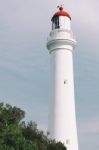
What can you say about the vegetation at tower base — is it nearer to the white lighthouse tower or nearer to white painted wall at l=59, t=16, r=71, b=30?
the white lighthouse tower

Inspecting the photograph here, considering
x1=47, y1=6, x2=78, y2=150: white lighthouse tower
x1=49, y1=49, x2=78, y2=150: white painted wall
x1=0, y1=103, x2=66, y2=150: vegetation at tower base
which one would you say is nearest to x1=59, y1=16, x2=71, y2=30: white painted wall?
x1=47, y1=6, x2=78, y2=150: white lighthouse tower

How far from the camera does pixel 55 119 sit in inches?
1184

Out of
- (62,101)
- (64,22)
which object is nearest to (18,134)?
(62,101)

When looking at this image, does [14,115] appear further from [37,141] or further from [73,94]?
[73,94]

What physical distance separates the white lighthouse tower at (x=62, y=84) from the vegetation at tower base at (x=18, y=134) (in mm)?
4046

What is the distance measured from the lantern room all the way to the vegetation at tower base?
31.5 feet

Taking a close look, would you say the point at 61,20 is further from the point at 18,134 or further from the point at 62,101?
the point at 18,134

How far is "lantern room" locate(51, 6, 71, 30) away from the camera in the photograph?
105 feet

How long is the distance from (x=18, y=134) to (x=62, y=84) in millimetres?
9427

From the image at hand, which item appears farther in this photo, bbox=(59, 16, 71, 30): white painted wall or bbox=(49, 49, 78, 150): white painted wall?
bbox=(59, 16, 71, 30): white painted wall

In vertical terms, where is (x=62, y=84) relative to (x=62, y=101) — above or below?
above

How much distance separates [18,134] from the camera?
21.9 metres

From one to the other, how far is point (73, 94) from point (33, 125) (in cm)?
626

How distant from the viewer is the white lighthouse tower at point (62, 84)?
29.9 metres
